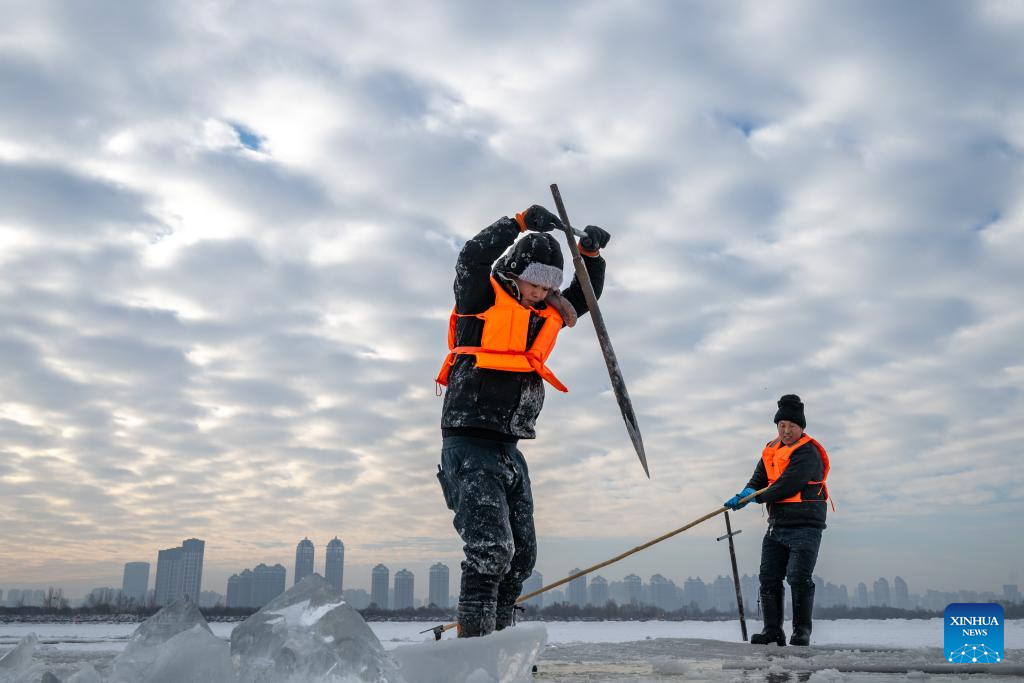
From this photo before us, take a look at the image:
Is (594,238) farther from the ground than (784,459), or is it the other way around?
(594,238)

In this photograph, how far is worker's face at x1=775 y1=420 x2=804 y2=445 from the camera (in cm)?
771

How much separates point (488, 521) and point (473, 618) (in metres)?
0.45

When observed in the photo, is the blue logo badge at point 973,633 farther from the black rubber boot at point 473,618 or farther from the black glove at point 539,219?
the black glove at point 539,219

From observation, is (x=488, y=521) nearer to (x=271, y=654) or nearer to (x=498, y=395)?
(x=498, y=395)

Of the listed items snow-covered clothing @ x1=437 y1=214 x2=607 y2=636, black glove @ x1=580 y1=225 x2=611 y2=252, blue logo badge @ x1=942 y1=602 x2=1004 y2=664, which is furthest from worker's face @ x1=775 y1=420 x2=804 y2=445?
snow-covered clothing @ x1=437 y1=214 x2=607 y2=636

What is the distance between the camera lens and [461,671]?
2.42 m

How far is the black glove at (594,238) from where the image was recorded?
15.3 ft

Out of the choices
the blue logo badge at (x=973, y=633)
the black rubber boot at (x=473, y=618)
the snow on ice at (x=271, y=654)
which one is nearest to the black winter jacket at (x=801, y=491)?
the blue logo badge at (x=973, y=633)

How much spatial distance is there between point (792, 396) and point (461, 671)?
635 cm

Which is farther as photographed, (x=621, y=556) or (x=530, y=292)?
(x=621, y=556)

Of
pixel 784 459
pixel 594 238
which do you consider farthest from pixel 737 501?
pixel 594 238

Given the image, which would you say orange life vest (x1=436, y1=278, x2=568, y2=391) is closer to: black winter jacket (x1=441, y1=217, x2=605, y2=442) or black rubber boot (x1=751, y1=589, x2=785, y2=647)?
black winter jacket (x1=441, y1=217, x2=605, y2=442)

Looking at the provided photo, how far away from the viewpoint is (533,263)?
4035 millimetres

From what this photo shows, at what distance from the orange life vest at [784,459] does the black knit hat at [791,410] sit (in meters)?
0.17
